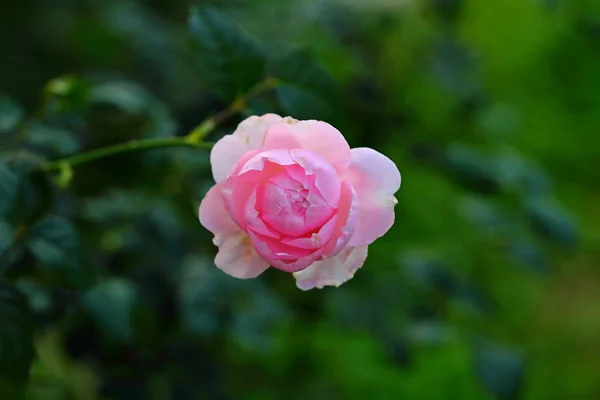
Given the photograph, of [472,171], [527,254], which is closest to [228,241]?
[472,171]

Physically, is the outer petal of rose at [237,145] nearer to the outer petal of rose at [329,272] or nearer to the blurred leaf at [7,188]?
the outer petal of rose at [329,272]

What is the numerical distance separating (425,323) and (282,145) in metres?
0.67

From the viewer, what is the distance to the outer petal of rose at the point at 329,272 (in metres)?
0.47

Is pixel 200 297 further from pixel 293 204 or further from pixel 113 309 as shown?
pixel 293 204

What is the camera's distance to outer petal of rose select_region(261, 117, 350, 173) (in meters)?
0.46

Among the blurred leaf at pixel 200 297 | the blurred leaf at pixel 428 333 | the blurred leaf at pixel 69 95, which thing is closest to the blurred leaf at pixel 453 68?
the blurred leaf at pixel 428 333

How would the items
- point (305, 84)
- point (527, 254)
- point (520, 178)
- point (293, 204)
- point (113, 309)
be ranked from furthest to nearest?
point (527, 254) < point (520, 178) < point (113, 309) < point (305, 84) < point (293, 204)

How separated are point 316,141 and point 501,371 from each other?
60 centimetres

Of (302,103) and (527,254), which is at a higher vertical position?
(302,103)

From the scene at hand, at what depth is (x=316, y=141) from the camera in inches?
18.0

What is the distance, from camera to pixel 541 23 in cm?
176

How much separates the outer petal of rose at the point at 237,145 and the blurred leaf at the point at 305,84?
16 centimetres

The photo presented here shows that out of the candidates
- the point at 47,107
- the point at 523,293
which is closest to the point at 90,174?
the point at 47,107

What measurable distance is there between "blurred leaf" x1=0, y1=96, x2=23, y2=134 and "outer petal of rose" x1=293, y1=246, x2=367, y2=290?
0.41 metres
